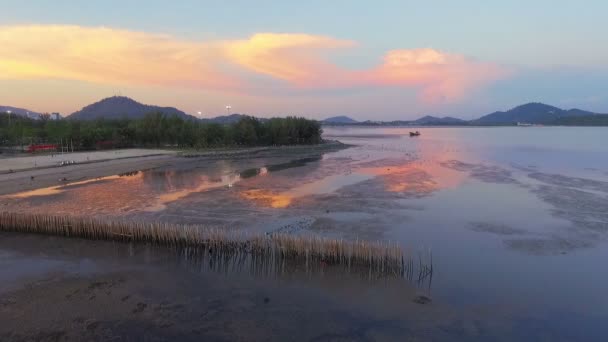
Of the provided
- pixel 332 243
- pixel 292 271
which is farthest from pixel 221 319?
pixel 332 243

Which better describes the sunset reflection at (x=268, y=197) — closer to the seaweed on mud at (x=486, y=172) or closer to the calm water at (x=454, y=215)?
the calm water at (x=454, y=215)

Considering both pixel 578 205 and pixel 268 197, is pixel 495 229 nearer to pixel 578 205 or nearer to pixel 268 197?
pixel 578 205

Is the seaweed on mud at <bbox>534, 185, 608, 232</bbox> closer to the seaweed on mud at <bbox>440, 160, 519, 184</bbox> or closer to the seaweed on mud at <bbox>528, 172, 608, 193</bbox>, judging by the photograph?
the seaweed on mud at <bbox>528, 172, 608, 193</bbox>

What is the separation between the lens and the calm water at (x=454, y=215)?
1134 cm

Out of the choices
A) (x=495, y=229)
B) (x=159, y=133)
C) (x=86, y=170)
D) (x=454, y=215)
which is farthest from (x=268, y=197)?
(x=159, y=133)

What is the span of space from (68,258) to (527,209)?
2207 centimetres

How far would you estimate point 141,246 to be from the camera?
1465 centimetres

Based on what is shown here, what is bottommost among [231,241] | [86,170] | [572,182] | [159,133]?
[572,182]

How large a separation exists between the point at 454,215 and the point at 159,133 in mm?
55476

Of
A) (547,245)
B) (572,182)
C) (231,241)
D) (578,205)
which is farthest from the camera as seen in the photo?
(572,182)

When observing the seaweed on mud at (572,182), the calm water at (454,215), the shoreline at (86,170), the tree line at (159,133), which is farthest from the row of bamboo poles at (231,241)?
the tree line at (159,133)

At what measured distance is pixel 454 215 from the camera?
69.3 ft

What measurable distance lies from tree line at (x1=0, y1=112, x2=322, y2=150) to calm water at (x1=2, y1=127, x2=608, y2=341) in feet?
84.3

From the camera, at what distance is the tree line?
185 ft
